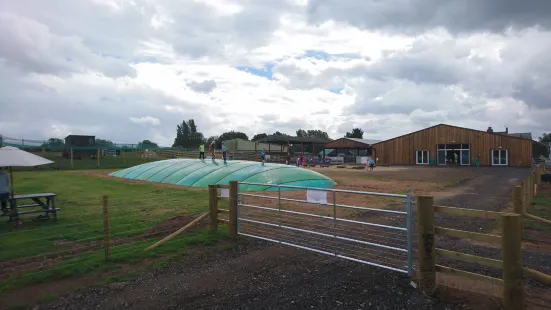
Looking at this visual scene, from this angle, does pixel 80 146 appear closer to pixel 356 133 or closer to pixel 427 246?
pixel 427 246

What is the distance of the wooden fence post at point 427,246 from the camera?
505 centimetres

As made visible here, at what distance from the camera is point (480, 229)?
938 cm

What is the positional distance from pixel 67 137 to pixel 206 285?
49.2 m

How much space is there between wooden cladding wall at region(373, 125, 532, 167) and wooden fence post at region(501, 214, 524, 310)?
4652 cm

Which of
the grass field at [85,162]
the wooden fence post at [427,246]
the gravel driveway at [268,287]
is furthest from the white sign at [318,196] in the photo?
the grass field at [85,162]

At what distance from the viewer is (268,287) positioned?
5.37 meters

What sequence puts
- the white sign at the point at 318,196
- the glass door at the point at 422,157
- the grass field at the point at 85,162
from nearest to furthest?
the white sign at the point at 318,196
the grass field at the point at 85,162
the glass door at the point at 422,157

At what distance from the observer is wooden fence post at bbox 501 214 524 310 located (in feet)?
14.0

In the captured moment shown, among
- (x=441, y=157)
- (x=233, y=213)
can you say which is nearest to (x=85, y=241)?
(x=233, y=213)

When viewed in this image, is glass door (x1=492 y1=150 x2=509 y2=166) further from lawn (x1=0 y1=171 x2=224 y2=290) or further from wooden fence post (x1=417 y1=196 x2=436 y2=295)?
wooden fence post (x1=417 y1=196 x2=436 y2=295)

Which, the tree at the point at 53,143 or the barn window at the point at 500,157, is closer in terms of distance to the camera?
the tree at the point at 53,143

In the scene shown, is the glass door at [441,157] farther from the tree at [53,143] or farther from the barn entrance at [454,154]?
the tree at [53,143]

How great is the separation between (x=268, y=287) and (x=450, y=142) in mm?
48354

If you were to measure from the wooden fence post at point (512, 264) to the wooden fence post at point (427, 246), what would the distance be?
0.89 m
